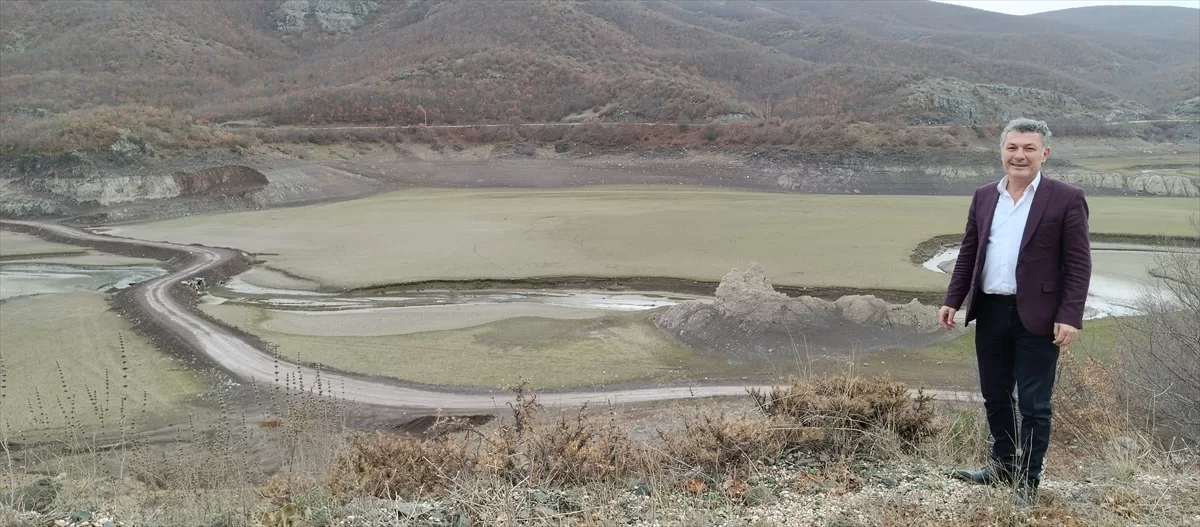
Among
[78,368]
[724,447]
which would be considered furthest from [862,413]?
[78,368]

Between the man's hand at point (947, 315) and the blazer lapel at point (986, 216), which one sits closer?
the blazer lapel at point (986, 216)

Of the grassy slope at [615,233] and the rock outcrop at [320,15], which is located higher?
the rock outcrop at [320,15]

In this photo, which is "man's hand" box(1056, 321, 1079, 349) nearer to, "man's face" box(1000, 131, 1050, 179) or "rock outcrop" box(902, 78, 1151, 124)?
"man's face" box(1000, 131, 1050, 179)

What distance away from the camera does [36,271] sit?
870 inches

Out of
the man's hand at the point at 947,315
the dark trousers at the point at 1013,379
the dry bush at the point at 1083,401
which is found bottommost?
the dry bush at the point at 1083,401

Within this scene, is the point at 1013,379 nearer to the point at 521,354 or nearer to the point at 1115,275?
the point at 521,354

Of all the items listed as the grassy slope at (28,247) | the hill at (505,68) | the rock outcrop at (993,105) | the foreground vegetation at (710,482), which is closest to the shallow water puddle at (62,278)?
the grassy slope at (28,247)

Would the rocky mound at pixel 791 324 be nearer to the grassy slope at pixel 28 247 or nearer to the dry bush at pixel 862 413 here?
the dry bush at pixel 862 413

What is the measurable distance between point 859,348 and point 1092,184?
3405 centimetres

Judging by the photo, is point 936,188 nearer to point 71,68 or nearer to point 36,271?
point 36,271

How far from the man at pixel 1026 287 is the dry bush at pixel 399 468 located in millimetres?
3076

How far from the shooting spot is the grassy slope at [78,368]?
10.8 metres

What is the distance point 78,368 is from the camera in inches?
502

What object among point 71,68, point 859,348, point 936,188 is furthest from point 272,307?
point 71,68
